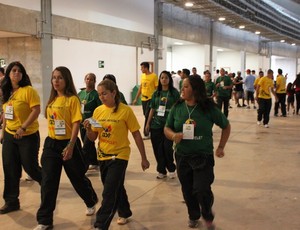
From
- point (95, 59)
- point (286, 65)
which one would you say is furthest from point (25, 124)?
point (286, 65)

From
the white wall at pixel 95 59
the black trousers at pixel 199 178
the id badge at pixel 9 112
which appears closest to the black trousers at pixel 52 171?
the id badge at pixel 9 112

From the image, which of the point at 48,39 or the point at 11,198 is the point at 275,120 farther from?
the point at 11,198

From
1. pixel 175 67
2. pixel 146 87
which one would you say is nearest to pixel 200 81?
pixel 146 87

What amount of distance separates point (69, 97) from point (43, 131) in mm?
6332

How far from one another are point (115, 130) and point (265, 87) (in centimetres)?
764

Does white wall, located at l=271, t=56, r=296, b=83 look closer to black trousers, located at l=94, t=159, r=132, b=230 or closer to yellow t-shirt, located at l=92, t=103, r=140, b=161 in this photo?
yellow t-shirt, located at l=92, t=103, r=140, b=161

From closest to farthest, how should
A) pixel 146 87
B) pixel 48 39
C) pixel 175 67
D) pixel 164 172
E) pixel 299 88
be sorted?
1. pixel 164 172
2. pixel 146 87
3. pixel 48 39
4. pixel 299 88
5. pixel 175 67

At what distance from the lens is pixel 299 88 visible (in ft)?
43.8

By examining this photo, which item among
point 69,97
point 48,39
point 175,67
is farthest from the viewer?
point 175,67

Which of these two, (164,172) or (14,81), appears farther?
(164,172)

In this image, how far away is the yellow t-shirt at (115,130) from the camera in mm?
3176

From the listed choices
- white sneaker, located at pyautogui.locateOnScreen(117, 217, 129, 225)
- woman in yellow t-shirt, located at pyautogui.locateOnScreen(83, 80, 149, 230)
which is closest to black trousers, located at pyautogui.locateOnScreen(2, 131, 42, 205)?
woman in yellow t-shirt, located at pyautogui.locateOnScreen(83, 80, 149, 230)

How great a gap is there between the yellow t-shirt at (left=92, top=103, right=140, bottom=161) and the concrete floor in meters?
0.80

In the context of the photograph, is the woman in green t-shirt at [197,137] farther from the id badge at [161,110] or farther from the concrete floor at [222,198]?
the id badge at [161,110]
